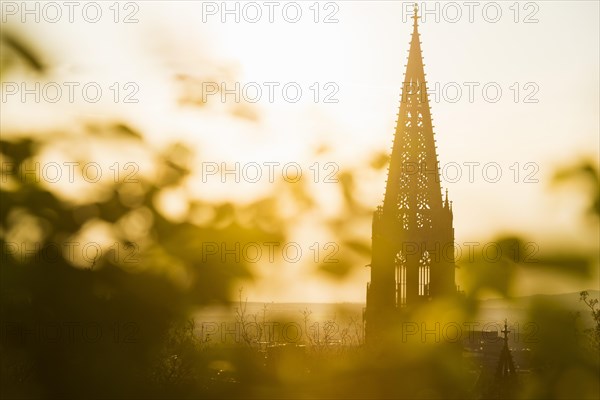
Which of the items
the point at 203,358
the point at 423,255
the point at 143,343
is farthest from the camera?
the point at 423,255

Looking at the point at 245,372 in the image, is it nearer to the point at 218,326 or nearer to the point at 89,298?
the point at 218,326

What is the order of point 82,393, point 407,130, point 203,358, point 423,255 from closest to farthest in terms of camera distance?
point 82,393, point 203,358, point 423,255, point 407,130

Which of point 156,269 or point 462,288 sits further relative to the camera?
point 462,288

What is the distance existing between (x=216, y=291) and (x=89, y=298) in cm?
33

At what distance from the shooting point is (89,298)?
202 centimetres

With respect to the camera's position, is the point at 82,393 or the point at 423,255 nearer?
the point at 82,393

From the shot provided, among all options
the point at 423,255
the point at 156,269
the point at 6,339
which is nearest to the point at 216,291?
the point at 156,269

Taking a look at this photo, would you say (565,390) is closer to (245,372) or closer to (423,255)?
(245,372)

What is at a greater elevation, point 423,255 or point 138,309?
point 423,255

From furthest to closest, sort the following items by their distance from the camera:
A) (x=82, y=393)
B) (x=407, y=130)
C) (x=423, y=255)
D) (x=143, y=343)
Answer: (x=407, y=130), (x=423, y=255), (x=143, y=343), (x=82, y=393)

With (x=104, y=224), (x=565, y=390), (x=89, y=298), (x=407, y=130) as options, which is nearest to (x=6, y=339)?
(x=89, y=298)

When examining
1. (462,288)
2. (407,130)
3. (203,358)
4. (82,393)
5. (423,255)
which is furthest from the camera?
(407,130)

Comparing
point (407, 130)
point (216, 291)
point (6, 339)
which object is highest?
point (407, 130)

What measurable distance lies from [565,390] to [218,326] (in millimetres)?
1030
